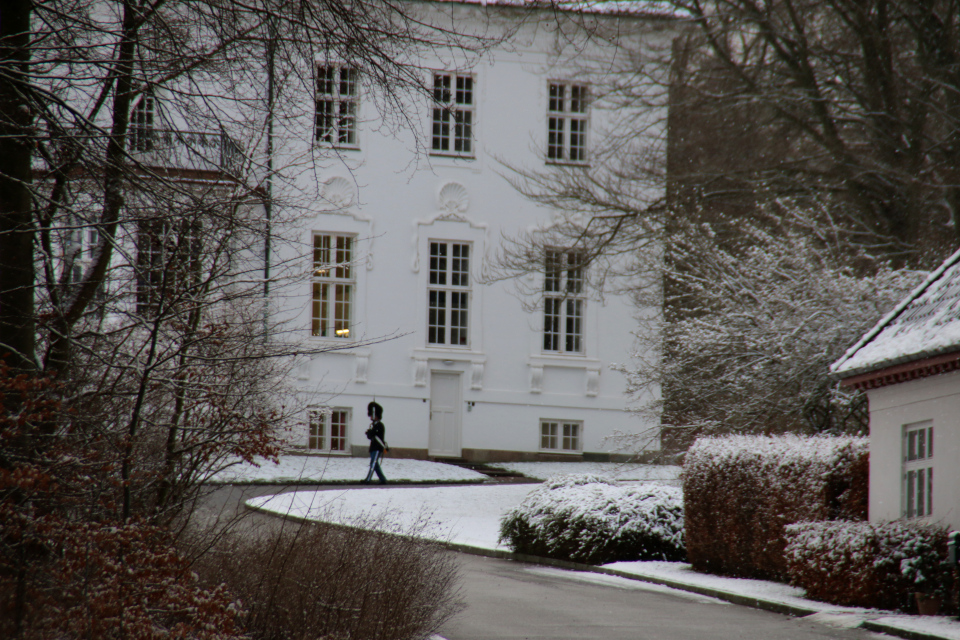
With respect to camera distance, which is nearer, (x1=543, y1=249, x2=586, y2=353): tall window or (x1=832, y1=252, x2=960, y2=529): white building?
(x1=832, y1=252, x2=960, y2=529): white building

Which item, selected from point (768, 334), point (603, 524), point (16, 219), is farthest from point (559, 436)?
point (16, 219)

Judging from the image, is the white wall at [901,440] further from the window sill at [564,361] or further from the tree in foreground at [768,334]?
the window sill at [564,361]

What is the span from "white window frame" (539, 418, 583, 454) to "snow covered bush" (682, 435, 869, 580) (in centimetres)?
1706

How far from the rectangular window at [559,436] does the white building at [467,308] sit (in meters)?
0.04

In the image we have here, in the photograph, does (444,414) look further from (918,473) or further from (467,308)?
(918,473)

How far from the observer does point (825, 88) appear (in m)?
23.5

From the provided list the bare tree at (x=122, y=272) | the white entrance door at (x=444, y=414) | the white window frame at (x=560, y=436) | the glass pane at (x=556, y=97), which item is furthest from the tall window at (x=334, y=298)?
the bare tree at (x=122, y=272)

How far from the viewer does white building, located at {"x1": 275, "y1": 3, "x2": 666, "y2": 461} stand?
3111 centimetres

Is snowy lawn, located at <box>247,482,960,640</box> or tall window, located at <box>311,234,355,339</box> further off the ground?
tall window, located at <box>311,234,355,339</box>

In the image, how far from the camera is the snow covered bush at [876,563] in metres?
10.9

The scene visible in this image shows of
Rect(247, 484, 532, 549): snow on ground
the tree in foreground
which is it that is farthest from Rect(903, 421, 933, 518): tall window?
Rect(247, 484, 532, 549): snow on ground

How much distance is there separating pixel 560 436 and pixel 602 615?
21288mm

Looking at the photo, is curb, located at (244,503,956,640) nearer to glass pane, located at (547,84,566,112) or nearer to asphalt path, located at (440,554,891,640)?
asphalt path, located at (440,554,891,640)

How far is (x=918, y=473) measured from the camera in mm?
12078
